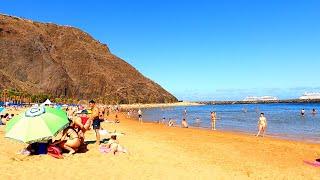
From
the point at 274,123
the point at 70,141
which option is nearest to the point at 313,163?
the point at 70,141

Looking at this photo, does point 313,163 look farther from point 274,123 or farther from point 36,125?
point 274,123

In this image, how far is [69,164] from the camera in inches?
470

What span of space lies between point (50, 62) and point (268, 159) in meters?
125

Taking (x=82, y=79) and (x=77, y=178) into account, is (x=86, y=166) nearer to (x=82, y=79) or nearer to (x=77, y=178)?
(x=77, y=178)

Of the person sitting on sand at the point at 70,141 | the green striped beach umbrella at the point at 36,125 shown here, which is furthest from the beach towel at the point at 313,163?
the green striped beach umbrella at the point at 36,125

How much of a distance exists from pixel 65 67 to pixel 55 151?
14215 centimetres

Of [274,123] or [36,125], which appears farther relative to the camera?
[274,123]

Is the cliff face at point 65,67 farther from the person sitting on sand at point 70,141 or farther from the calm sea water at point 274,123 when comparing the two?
the person sitting on sand at point 70,141

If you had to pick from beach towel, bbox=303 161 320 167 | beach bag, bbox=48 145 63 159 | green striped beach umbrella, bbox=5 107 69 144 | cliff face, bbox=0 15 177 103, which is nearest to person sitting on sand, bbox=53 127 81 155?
beach bag, bbox=48 145 63 159

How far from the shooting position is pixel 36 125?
12.6 metres

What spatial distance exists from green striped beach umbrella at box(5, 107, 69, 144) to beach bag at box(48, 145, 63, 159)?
2.25ft

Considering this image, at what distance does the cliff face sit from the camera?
123125 mm

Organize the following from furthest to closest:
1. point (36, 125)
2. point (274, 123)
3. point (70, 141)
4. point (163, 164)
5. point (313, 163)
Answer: point (274, 123) → point (70, 141) → point (313, 163) → point (36, 125) → point (163, 164)

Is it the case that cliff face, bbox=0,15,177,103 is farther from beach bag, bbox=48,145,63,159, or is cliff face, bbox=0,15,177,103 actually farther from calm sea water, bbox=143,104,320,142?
beach bag, bbox=48,145,63,159
